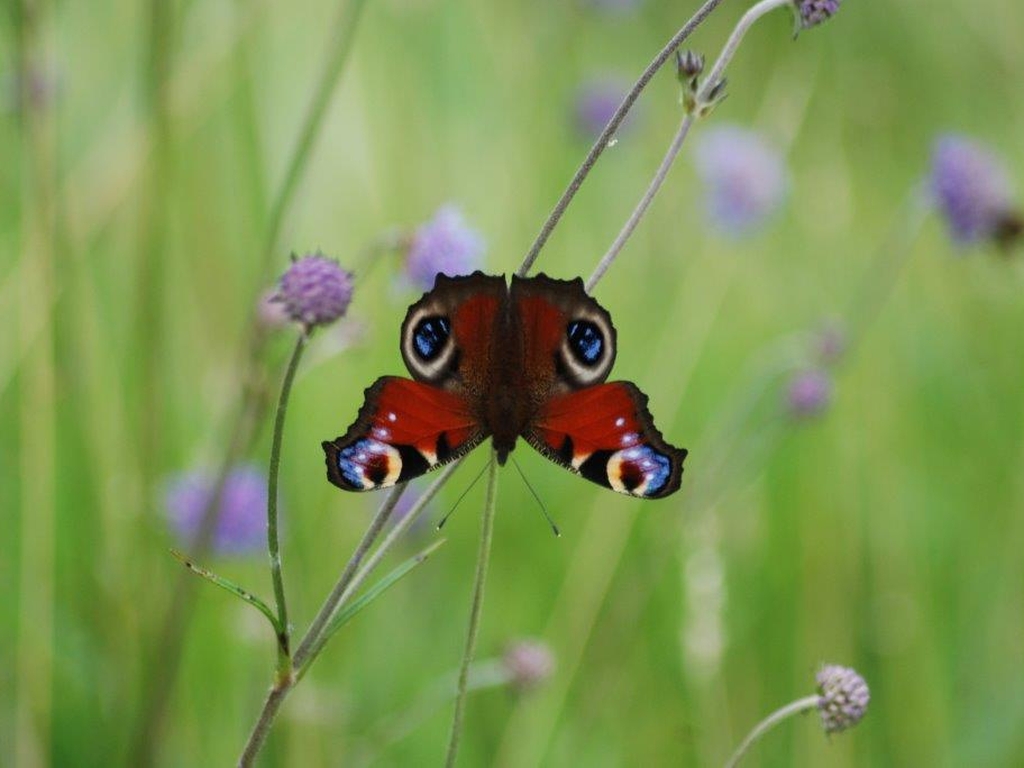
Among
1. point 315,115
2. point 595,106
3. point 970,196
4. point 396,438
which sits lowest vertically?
point 396,438

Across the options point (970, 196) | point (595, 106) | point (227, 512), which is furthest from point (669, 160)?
point (595, 106)

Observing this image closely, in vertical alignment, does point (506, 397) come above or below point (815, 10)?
below

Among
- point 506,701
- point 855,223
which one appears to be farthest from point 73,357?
point 855,223

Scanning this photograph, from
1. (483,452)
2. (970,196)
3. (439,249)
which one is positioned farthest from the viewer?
(483,452)

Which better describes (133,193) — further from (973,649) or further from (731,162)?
(973,649)

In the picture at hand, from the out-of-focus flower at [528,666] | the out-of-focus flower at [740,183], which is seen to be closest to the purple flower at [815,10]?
the out-of-focus flower at [528,666]

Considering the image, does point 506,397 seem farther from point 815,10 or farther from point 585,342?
point 815,10

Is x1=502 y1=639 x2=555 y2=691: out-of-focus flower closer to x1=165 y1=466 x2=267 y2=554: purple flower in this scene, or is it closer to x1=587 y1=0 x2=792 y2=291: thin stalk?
x1=165 y1=466 x2=267 y2=554: purple flower
